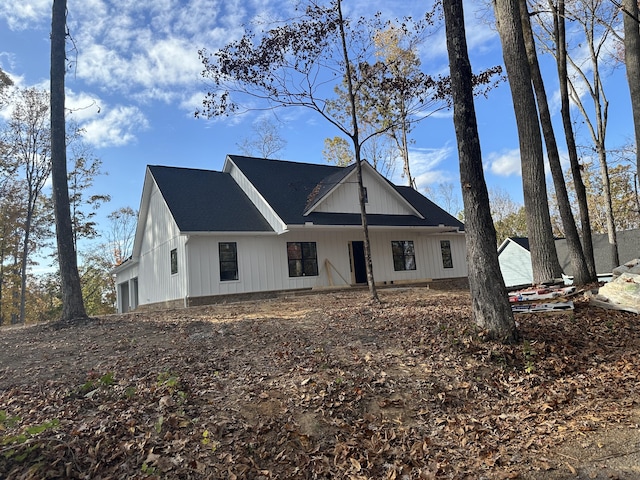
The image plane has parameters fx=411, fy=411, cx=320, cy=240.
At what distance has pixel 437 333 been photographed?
19.0ft

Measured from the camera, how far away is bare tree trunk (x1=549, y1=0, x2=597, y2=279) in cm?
985

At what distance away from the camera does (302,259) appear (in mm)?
15547

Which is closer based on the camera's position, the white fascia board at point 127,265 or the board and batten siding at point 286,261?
the board and batten siding at point 286,261

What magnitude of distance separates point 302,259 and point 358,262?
9.26ft

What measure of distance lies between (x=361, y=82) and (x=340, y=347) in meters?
8.00

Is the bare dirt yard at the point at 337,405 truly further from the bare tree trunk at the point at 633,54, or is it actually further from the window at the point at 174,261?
the window at the point at 174,261

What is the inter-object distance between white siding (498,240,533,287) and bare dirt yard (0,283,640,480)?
23.8 meters

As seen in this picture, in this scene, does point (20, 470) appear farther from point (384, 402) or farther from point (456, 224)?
point (456, 224)

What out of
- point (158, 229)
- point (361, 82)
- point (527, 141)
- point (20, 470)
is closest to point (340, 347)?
point (20, 470)

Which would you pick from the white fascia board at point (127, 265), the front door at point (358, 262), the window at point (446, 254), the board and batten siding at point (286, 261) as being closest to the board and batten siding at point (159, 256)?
the white fascia board at point (127, 265)

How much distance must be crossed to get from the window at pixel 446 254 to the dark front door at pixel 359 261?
4.27 metres

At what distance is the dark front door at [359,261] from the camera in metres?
17.1

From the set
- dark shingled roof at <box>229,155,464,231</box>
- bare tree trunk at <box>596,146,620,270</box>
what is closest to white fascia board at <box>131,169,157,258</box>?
dark shingled roof at <box>229,155,464,231</box>

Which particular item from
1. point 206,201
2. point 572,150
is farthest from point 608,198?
point 206,201
